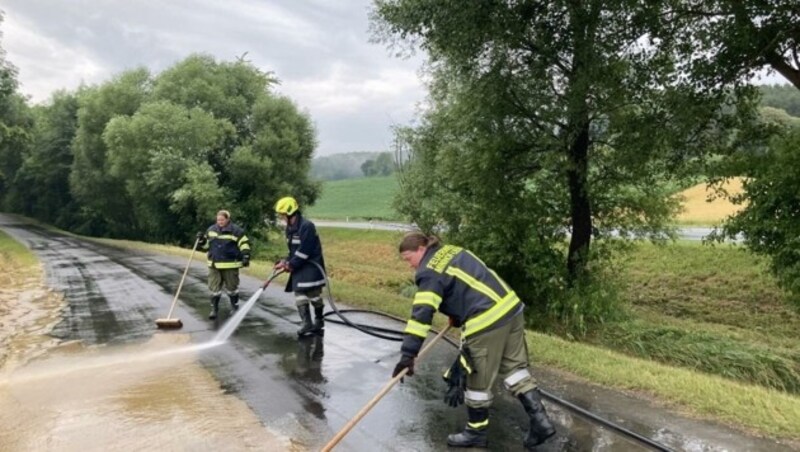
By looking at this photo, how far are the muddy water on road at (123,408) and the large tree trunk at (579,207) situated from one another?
886 cm

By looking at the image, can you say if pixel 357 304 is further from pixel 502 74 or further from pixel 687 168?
pixel 687 168

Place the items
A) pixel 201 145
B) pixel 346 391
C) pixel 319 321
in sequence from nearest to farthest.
A: pixel 346 391, pixel 319 321, pixel 201 145

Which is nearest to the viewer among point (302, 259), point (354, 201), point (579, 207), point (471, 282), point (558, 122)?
point (471, 282)

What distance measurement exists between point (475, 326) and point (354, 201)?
245 feet

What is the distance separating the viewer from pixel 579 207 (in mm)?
13406

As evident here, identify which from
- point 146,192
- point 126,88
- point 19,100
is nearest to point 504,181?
point 146,192

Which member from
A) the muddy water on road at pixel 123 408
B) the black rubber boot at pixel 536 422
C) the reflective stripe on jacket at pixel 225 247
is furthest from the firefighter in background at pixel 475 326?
the reflective stripe on jacket at pixel 225 247

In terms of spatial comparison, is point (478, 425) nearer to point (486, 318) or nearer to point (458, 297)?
point (486, 318)

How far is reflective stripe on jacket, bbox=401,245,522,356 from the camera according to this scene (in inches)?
177

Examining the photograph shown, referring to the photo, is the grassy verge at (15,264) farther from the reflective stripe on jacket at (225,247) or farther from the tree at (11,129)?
the tree at (11,129)

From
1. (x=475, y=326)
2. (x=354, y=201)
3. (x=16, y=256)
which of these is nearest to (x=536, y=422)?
(x=475, y=326)

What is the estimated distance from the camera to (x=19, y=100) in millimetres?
51500

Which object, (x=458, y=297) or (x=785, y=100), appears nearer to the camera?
(x=458, y=297)

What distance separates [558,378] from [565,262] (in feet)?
24.9
